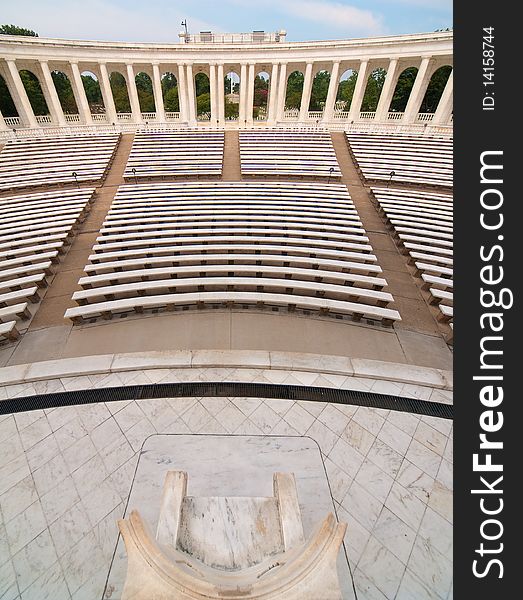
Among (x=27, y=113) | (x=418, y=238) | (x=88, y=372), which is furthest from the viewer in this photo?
(x=27, y=113)

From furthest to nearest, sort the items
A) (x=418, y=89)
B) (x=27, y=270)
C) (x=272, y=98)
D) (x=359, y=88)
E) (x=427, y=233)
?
(x=272, y=98) < (x=359, y=88) < (x=418, y=89) < (x=427, y=233) < (x=27, y=270)

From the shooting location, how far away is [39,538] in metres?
3.94

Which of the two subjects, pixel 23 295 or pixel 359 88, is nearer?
pixel 23 295

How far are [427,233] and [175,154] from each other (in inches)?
682

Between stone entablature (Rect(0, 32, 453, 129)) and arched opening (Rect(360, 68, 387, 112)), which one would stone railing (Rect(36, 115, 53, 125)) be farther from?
arched opening (Rect(360, 68, 387, 112))

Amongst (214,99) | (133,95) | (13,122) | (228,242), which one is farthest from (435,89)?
(13,122)

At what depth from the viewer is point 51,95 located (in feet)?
83.6

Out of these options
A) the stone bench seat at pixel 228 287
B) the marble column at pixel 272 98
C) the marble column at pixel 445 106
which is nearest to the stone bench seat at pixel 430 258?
the stone bench seat at pixel 228 287

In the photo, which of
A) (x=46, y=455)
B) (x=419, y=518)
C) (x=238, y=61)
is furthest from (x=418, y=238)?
(x=238, y=61)

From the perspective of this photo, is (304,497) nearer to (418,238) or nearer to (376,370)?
(376,370)

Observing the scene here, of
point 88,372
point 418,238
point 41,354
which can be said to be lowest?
point 41,354

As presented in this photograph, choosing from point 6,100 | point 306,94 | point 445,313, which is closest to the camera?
point 445,313

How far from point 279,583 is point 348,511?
2.59 metres

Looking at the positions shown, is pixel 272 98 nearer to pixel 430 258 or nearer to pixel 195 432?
pixel 430 258
